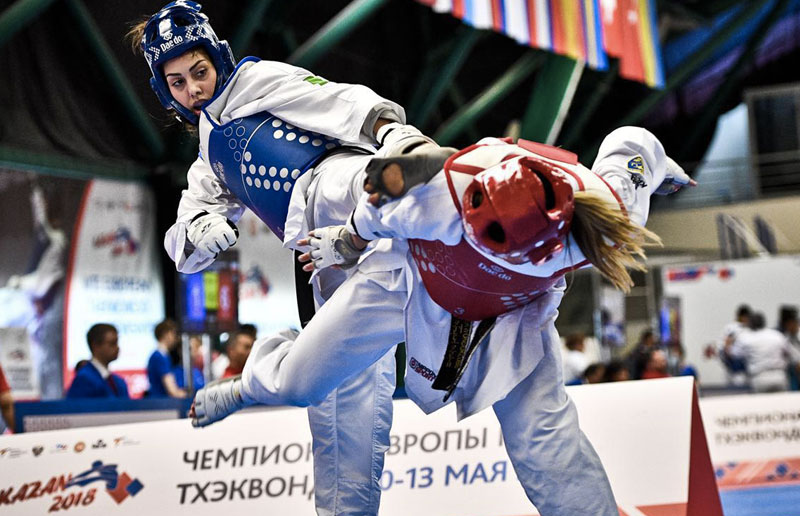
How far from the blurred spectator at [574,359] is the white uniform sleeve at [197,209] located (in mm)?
6846

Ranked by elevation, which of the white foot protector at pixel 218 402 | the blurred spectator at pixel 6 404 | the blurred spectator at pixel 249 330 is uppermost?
the blurred spectator at pixel 249 330

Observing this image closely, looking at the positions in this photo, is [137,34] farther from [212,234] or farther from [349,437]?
[349,437]

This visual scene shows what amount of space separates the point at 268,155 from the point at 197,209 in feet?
1.16

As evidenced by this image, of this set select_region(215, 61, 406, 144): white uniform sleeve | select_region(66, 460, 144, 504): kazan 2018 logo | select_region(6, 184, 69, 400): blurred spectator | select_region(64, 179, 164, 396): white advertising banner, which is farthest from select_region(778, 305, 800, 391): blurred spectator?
select_region(215, 61, 406, 144): white uniform sleeve

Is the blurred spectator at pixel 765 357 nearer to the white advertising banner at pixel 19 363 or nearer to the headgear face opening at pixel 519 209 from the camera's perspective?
the white advertising banner at pixel 19 363

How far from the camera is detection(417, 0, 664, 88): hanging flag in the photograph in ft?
29.8

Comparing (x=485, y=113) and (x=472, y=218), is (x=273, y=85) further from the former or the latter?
(x=485, y=113)

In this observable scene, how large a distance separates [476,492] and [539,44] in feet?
20.6

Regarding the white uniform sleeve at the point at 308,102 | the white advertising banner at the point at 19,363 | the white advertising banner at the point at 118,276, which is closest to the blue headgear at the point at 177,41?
the white uniform sleeve at the point at 308,102

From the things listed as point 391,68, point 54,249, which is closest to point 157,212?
point 54,249

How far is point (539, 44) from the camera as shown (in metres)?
9.62

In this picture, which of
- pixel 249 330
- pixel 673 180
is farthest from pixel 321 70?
pixel 673 180

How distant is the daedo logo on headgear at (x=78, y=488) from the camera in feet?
14.2

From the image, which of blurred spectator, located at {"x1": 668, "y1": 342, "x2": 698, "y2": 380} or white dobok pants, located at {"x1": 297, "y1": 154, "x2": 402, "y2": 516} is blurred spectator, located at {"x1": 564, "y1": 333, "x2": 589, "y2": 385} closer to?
blurred spectator, located at {"x1": 668, "y1": 342, "x2": 698, "y2": 380}
